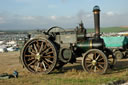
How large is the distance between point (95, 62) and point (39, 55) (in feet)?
9.44

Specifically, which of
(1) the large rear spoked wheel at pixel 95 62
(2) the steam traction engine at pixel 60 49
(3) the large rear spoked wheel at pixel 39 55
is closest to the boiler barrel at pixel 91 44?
(2) the steam traction engine at pixel 60 49

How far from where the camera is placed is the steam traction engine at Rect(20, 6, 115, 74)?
9.80 metres

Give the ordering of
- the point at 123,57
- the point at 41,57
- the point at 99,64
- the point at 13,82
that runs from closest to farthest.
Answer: the point at 13,82
the point at 99,64
the point at 41,57
the point at 123,57

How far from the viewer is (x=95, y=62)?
9367 mm

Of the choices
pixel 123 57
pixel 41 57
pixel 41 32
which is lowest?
pixel 123 57

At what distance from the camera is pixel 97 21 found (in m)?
9.94

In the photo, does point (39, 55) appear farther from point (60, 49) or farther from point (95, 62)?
point (95, 62)

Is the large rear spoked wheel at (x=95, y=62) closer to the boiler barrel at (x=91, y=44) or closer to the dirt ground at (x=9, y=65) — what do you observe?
the boiler barrel at (x=91, y=44)

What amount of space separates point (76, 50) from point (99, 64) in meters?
1.44

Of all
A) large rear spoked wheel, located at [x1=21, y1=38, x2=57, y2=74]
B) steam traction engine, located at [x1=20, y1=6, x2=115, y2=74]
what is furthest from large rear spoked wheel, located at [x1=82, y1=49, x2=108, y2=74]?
large rear spoked wheel, located at [x1=21, y1=38, x2=57, y2=74]

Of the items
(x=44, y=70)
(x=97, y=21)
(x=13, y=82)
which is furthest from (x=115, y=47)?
(x=13, y=82)

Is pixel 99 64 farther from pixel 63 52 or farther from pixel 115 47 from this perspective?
pixel 115 47

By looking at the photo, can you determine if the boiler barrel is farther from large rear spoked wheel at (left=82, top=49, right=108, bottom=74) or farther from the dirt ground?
the dirt ground

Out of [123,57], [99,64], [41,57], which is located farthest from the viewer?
[123,57]
